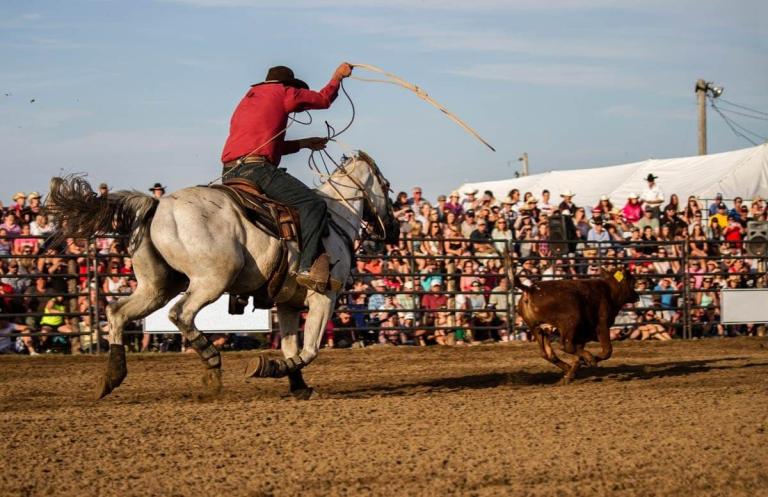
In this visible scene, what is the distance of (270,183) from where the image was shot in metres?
8.27

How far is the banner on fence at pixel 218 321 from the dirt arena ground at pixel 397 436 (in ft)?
10.1

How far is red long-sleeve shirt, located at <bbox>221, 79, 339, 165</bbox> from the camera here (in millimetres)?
8297

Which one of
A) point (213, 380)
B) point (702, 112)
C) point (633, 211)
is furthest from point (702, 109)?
point (213, 380)

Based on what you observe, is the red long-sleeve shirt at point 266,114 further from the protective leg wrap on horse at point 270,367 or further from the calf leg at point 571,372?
the calf leg at point 571,372

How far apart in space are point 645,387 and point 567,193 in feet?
29.1

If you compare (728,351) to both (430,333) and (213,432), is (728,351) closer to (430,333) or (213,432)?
(430,333)

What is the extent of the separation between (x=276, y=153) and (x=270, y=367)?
177 cm

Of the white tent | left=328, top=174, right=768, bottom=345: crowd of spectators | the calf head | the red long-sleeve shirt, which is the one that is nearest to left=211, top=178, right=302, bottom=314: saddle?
the red long-sleeve shirt

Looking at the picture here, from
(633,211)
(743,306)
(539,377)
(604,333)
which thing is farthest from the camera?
(633,211)

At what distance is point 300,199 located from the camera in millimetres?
8273

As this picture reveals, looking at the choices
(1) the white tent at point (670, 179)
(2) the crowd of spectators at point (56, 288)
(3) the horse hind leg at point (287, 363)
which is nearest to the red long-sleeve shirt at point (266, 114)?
(3) the horse hind leg at point (287, 363)

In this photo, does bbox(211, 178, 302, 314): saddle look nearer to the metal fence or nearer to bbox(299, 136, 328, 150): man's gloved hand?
bbox(299, 136, 328, 150): man's gloved hand

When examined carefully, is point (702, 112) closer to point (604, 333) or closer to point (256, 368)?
point (604, 333)

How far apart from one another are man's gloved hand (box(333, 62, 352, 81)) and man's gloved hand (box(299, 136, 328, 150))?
76cm
